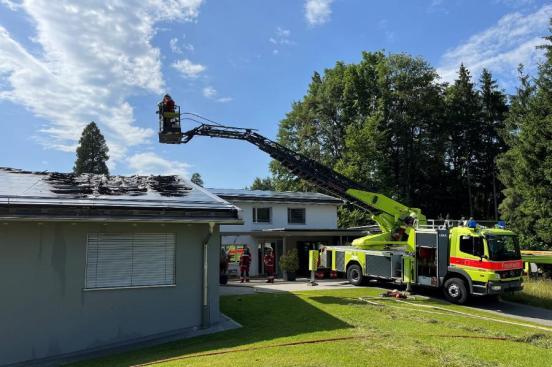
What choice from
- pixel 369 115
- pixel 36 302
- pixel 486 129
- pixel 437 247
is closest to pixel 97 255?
pixel 36 302

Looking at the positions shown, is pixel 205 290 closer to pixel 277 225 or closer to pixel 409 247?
pixel 409 247

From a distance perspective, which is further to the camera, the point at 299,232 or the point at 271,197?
the point at 271,197

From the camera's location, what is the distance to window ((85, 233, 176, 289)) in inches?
401

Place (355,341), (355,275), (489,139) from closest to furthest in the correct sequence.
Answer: (355,341) < (355,275) < (489,139)

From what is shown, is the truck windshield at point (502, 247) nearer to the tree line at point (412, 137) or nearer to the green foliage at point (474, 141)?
the tree line at point (412, 137)

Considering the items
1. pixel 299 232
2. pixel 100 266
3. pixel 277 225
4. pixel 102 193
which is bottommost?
pixel 100 266

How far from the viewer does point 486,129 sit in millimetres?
46125

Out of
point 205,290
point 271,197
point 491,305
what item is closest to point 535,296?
point 491,305

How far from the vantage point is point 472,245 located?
1518 centimetres

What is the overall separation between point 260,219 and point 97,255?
18654 mm

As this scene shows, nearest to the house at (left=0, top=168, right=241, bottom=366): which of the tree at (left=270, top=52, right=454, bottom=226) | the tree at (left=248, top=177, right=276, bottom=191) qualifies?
the tree at (left=270, top=52, right=454, bottom=226)

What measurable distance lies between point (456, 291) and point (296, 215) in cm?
1503

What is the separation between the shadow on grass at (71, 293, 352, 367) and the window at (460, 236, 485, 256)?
5905mm

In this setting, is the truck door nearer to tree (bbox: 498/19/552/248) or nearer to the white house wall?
the white house wall
